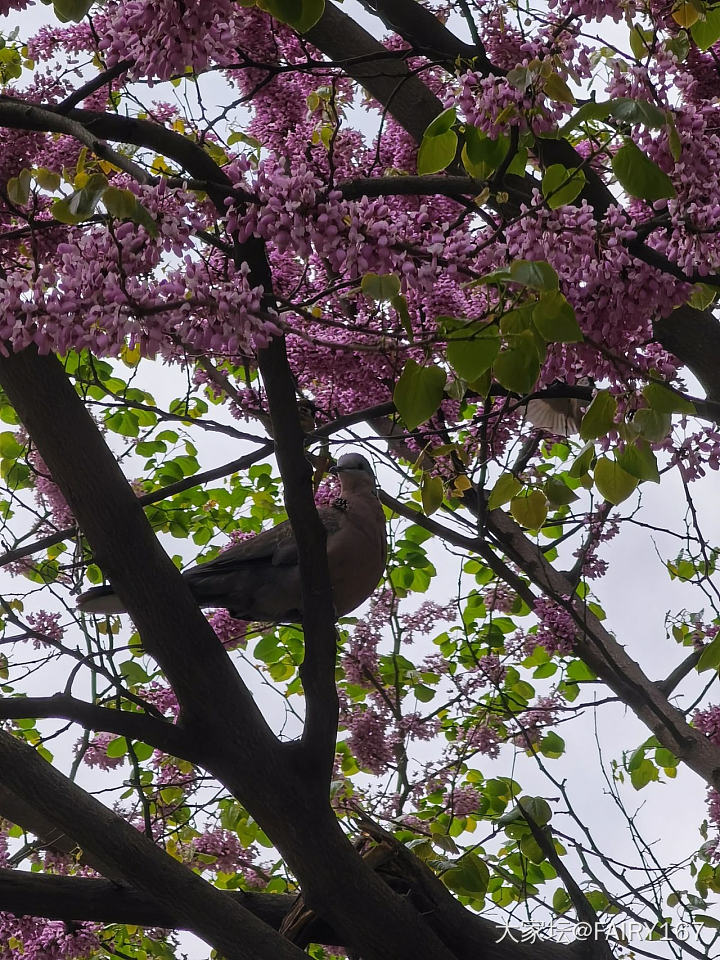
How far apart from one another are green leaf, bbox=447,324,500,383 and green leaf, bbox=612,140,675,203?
0.92 feet

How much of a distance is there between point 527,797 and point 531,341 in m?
1.65

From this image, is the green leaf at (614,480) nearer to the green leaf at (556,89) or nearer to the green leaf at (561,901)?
the green leaf at (556,89)

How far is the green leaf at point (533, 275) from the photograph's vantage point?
1.20m

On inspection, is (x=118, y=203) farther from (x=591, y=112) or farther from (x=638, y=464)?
(x=638, y=464)

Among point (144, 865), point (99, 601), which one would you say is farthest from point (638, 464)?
point (99, 601)

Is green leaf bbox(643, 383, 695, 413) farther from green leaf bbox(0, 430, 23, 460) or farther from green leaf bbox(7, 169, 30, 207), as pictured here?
→ green leaf bbox(0, 430, 23, 460)

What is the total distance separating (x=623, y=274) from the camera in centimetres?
154

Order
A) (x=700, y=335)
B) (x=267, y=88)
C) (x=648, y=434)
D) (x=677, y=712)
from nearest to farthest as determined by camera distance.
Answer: (x=648, y=434), (x=700, y=335), (x=267, y=88), (x=677, y=712)

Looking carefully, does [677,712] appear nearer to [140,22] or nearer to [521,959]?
[521,959]

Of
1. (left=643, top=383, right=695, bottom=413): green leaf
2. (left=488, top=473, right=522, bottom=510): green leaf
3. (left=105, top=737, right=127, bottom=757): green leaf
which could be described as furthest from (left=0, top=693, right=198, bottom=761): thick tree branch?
(left=105, top=737, right=127, bottom=757): green leaf

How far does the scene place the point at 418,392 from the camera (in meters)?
1.38

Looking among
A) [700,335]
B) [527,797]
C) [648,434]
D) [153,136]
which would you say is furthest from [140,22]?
[527,797]

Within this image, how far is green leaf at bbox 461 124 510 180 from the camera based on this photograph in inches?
62.4

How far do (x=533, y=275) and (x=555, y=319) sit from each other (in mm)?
119
